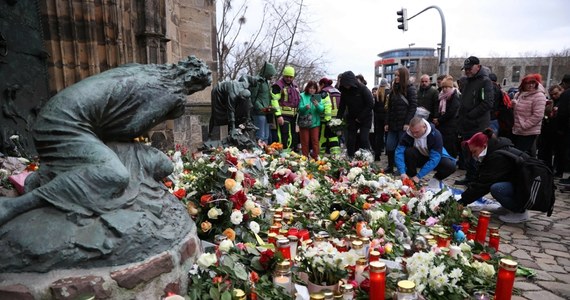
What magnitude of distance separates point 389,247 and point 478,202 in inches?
113

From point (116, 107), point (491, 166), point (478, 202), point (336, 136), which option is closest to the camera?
point (116, 107)

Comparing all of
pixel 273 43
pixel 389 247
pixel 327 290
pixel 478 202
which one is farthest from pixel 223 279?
pixel 273 43

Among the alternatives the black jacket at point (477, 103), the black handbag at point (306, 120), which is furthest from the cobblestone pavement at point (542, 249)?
the black handbag at point (306, 120)

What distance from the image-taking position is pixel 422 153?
198 inches

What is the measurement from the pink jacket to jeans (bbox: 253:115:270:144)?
4.37 metres

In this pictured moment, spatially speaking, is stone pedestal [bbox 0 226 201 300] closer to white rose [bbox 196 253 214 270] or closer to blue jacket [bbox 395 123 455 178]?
white rose [bbox 196 253 214 270]

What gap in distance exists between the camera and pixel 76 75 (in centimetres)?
Result: 543

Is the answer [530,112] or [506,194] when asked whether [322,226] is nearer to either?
[506,194]

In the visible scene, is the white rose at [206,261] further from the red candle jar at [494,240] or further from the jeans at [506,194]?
the jeans at [506,194]

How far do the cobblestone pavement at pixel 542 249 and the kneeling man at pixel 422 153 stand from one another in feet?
3.03

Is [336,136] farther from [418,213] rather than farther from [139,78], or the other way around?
[139,78]

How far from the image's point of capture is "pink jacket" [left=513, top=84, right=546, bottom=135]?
5.63 metres

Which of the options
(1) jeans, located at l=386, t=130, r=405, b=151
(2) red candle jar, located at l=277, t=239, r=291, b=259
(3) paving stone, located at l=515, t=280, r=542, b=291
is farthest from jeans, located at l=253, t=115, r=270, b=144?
(3) paving stone, located at l=515, t=280, r=542, b=291

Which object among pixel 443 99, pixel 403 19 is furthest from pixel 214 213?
pixel 403 19
